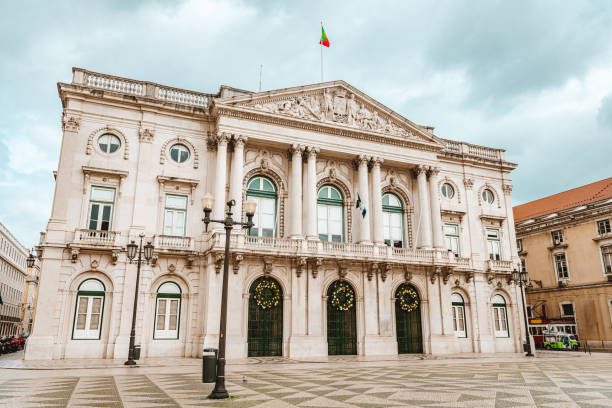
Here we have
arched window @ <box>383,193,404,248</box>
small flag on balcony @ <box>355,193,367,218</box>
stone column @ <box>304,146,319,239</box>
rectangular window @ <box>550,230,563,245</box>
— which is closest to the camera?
stone column @ <box>304,146,319,239</box>

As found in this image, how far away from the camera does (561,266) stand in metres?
41.3

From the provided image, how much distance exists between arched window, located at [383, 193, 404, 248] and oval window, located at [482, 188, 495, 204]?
7853 mm

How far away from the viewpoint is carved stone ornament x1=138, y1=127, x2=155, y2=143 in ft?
87.0

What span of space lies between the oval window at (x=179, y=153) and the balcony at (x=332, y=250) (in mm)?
5606

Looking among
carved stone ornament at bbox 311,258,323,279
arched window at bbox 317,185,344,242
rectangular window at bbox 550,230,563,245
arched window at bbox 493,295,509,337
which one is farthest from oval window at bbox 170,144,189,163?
rectangular window at bbox 550,230,563,245

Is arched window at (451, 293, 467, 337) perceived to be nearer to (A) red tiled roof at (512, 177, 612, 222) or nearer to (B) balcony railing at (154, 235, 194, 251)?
(A) red tiled roof at (512, 177, 612, 222)

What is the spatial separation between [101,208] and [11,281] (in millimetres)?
57445

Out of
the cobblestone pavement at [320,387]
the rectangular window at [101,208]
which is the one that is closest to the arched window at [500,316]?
the cobblestone pavement at [320,387]

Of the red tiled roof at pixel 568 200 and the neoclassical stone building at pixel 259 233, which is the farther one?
the red tiled roof at pixel 568 200

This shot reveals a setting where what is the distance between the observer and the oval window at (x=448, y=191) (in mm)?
34000

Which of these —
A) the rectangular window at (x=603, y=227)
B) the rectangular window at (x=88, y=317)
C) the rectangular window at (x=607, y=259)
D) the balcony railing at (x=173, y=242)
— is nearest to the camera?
the rectangular window at (x=88, y=317)

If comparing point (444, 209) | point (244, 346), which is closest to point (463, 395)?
point (244, 346)

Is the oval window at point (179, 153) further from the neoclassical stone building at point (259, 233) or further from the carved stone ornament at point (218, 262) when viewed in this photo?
the carved stone ornament at point (218, 262)

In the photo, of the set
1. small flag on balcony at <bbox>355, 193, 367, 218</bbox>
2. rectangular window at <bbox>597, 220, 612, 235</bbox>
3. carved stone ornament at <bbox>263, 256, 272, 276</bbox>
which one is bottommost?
carved stone ornament at <bbox>263, 256, 272, 276</bbox>
